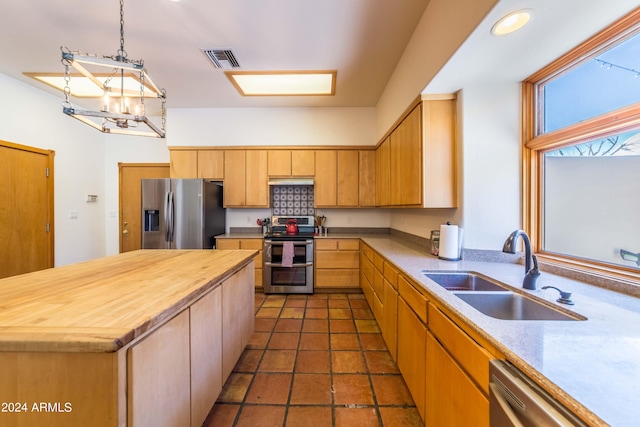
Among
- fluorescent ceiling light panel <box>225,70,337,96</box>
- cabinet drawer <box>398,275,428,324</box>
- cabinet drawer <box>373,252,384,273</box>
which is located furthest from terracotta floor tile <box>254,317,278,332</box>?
fluorescent ceiling light panel <box>225,70,337,96</box>

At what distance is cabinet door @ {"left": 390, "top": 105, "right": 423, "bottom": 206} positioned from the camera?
2180 millimetres

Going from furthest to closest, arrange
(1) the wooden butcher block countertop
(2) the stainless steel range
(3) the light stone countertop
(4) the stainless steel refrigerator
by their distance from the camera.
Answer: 1. (2) the stainless steel range
2. (4) the stainless steel refrigerator
3. (1) the wooden butcher block countertop
4. (3) the light stone countertop

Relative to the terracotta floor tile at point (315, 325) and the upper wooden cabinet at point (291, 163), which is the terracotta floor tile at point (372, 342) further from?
the upper wooden cabinet at point (291, 163)

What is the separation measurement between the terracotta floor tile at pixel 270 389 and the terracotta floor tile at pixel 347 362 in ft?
1.26

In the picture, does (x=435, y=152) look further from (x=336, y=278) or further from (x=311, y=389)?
(x=336, y=278)

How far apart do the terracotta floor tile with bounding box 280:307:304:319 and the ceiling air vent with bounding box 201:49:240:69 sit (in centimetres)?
299

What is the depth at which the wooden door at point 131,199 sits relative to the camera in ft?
14.4

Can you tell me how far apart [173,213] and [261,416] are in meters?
2.84

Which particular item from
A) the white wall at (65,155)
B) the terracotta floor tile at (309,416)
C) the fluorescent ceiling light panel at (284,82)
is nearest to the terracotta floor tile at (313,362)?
the terracotta floor tile at (309,416)

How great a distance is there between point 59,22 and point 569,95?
4.16 m

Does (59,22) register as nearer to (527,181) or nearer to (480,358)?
(480,358)

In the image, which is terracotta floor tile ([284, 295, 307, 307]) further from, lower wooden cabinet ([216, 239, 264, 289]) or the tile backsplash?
the tile backsplash

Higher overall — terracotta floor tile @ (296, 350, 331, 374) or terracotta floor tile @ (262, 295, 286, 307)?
terracotta floor tile @ (262, 295, 286, 307)

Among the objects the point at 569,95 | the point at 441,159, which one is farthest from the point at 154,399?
the point at 569,95
